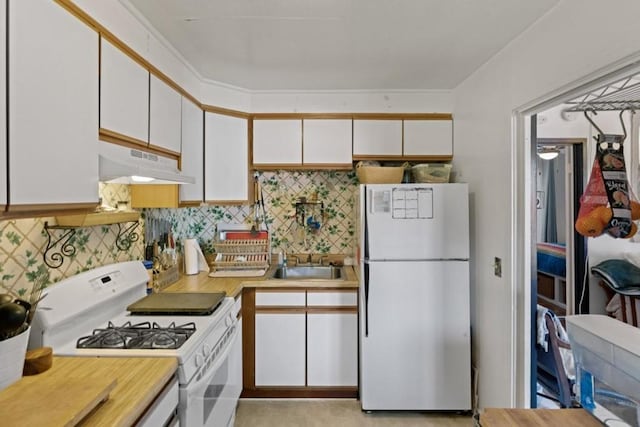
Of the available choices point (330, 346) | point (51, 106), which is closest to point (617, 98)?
point (330, 346)

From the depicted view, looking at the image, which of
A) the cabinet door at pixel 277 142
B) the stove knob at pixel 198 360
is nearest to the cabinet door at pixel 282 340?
the stove knob at pixel 198 360

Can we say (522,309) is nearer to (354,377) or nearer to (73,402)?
(354,377)

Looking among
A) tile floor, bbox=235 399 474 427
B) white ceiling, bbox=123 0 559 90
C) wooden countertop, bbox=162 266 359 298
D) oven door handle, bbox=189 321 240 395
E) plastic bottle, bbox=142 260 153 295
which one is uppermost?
white ceiling, bbox=123 0 559 90

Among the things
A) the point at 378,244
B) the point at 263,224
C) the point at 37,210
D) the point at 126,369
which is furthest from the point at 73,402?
the point at 263,224

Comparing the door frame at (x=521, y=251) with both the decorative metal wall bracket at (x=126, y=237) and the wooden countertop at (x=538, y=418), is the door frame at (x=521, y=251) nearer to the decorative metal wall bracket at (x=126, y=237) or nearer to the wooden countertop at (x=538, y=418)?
the wooden countertop at (x=538, y=418)

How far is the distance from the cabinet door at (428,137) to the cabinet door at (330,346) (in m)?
1.45

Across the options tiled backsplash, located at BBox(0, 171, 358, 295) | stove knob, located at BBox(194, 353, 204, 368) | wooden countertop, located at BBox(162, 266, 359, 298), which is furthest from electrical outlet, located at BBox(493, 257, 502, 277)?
stove knob, located at BBox(194, 353, 204, 368)

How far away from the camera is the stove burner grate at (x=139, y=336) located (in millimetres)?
1348

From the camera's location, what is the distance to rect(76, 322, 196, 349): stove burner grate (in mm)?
1348

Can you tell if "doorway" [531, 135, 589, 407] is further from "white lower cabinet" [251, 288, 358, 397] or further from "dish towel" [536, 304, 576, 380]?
"white lower cabinet" [251, 288, 358, 397]

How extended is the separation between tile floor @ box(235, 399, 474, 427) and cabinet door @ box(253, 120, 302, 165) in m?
1.88

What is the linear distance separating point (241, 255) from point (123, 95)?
1558 mm

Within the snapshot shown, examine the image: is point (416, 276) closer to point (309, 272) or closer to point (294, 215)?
point (309, 272)

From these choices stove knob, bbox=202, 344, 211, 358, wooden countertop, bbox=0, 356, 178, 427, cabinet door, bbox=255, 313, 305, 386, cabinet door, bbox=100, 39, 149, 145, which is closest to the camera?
wooden countertop, bbox=0, 356, 178, 427
